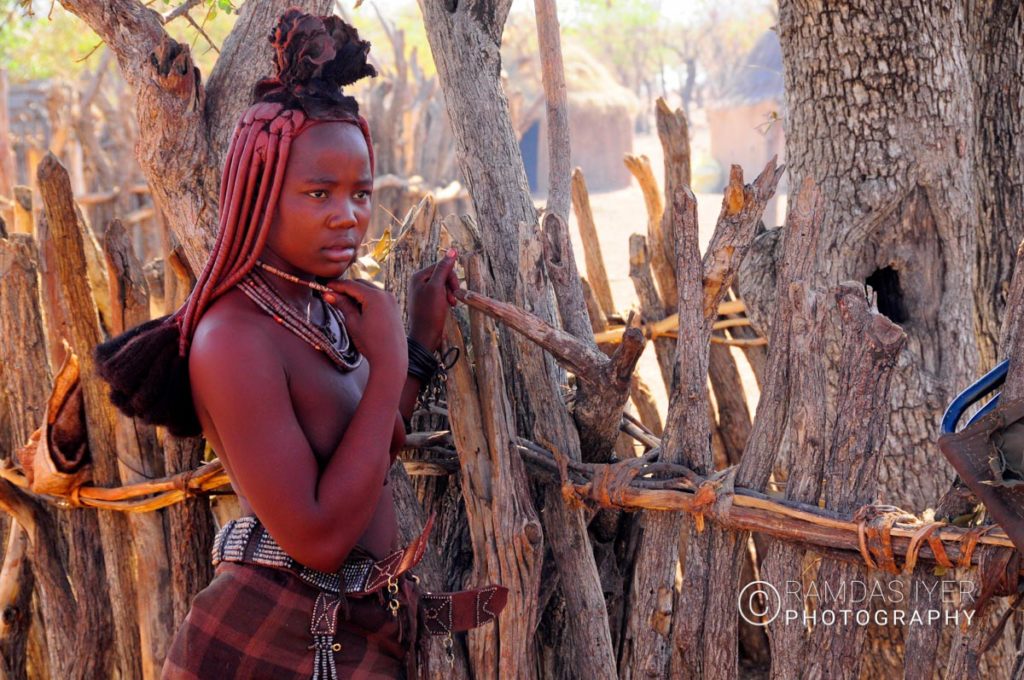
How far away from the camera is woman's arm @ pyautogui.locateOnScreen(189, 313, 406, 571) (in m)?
1.73

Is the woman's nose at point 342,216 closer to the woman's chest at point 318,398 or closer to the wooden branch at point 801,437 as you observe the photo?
the woman's chest at point 318,398

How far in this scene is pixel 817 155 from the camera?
10.5 ft

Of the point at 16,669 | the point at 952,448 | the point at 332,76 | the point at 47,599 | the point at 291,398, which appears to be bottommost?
the point at 16,669

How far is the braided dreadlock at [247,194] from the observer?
72.7 inches

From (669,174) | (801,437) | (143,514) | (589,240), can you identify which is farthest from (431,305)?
(589,240)

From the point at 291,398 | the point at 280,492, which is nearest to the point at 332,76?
the point at 291,398

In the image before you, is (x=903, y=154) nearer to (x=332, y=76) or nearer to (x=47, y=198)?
(x=332, y=76)

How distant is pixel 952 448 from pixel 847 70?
156 centimetres

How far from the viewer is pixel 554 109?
3793 mm

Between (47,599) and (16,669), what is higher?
(47,599)

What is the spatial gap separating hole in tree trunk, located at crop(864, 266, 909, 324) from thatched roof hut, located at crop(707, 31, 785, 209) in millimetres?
17118

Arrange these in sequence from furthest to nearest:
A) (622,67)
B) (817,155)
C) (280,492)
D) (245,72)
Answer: (622,67), (817,155), (245,72), (280,492)

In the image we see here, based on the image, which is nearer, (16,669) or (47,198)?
(47,198)

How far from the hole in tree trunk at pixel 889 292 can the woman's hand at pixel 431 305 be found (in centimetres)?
144
